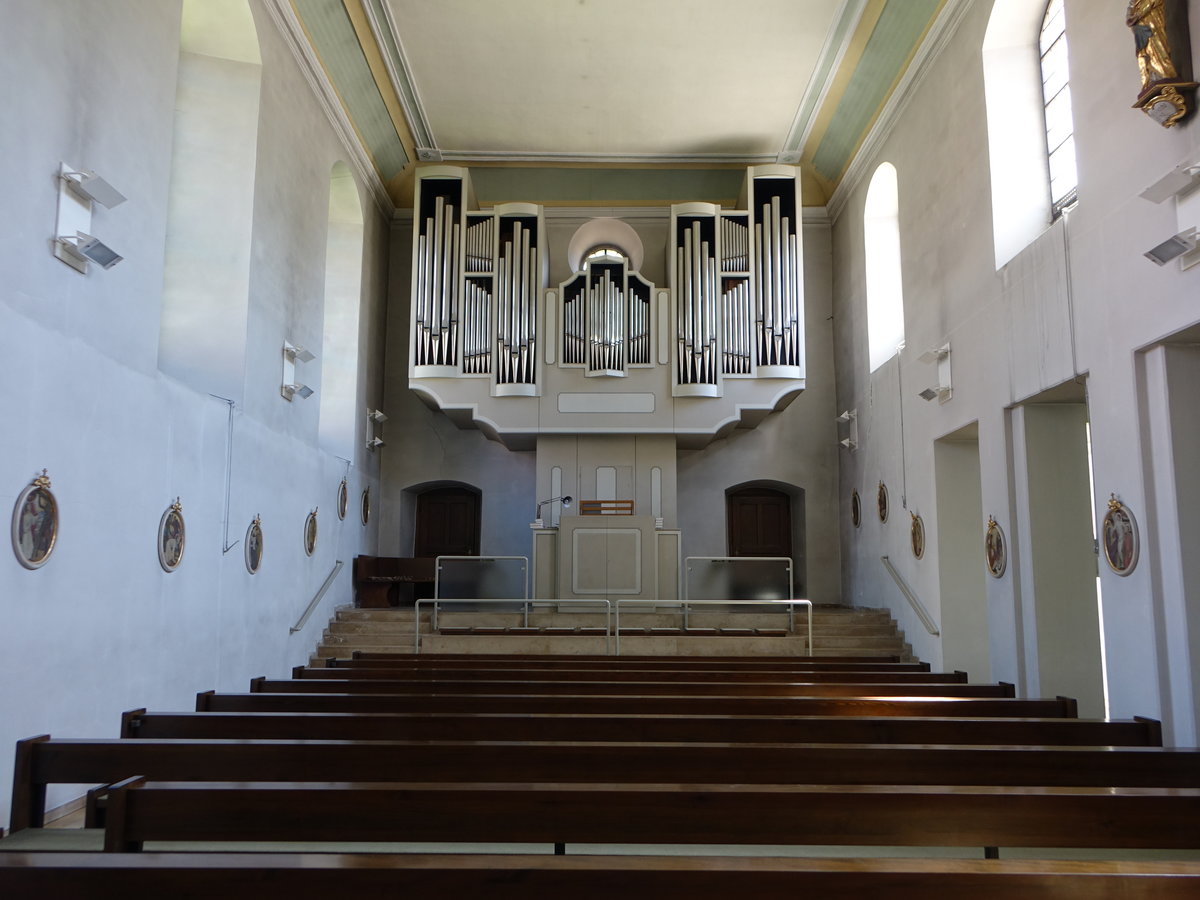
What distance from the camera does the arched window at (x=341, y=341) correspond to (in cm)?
1220

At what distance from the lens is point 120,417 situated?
20.7ft

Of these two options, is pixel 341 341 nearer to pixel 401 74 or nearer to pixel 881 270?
pixel 401 74

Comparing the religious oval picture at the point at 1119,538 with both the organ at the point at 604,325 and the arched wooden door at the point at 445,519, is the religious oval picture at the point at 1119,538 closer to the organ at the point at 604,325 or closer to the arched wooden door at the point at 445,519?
the organ at the point at 604,325

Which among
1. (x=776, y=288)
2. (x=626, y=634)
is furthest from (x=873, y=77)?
(x=626, y=634)

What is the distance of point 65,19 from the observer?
570cm

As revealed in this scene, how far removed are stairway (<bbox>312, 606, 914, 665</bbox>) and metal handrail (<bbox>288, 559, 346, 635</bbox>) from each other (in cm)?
43

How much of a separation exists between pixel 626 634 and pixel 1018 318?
198 inches

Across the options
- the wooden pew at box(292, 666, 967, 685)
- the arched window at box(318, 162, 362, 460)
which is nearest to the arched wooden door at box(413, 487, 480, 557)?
the arched window at box(318, 162, 362, 460)

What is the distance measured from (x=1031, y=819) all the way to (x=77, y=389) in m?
5.55

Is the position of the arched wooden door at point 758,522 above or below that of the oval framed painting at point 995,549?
above

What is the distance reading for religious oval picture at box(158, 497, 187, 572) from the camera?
6887 mm

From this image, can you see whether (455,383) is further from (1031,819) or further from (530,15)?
(1031,819)

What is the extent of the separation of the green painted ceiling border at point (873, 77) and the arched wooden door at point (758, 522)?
4.94 metres

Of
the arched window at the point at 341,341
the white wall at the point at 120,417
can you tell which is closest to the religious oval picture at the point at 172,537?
the white wall at the point at 120,417
